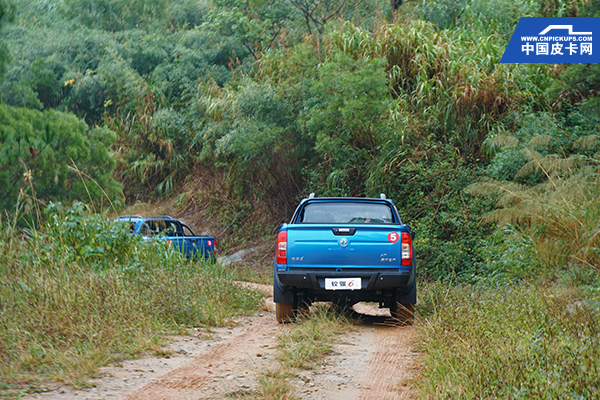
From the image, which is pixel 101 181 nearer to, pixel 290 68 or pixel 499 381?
pixel 290 68

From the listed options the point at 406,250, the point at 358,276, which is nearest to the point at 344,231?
the point at 358,276

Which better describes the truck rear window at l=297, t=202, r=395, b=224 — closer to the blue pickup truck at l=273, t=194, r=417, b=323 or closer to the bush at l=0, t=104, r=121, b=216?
the blue pickup truck at l=273, t=194, r=417, b=323

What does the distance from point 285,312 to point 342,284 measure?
108 cm

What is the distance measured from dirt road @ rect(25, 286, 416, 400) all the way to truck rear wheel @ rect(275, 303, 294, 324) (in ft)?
2.07

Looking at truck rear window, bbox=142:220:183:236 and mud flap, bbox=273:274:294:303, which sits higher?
mud flap, bbox=273:274:294:303

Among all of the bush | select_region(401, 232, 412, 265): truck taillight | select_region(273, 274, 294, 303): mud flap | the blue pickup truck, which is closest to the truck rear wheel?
select_region(273, 274, 294, 303): mud flap

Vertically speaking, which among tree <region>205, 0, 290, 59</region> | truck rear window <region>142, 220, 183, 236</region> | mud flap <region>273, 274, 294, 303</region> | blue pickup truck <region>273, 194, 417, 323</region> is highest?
tree <region>205, 0, 290, 59</region>

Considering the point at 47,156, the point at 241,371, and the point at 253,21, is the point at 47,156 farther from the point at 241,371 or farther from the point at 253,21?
the point at 241,371

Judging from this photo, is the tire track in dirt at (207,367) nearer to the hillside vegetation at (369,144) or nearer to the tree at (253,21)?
the hillside vegetation at (369,144)

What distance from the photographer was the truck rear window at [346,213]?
8500 mm

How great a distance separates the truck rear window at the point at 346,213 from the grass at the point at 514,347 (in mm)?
1695

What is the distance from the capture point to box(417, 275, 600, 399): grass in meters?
3.84

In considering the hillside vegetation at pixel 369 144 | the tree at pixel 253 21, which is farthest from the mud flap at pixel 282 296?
the tree at pixel 253 21

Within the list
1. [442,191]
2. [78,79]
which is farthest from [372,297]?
[78,79]
